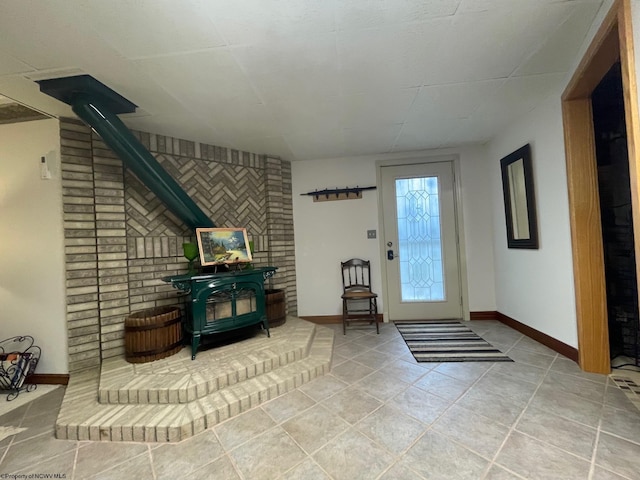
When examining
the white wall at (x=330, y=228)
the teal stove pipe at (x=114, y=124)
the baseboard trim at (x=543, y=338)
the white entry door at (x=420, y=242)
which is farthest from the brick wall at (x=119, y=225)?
the baseboard trim at (x=543, y=338)

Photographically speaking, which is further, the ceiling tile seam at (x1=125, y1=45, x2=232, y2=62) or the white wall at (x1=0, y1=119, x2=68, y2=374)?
the white wall at (x1=0, y1=119, x2=68, y2=374)

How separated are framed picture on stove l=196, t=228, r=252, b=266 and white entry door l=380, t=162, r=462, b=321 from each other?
188 cm

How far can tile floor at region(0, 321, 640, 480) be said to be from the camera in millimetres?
1218

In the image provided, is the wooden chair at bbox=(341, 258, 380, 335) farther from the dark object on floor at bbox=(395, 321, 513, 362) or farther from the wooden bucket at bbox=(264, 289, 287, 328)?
the wooden bucket at bbox=(264, 289, 287, 328)

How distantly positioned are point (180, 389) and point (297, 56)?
233 cm

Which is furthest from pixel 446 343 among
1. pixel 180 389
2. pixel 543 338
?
pixel 180 389

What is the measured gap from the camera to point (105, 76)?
1.71 m

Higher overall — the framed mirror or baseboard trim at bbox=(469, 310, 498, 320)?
the framed mirror

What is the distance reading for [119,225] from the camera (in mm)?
2316

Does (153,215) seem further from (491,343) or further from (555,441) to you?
(491,343)

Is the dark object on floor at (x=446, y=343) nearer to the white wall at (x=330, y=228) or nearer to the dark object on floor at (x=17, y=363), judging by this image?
the white wall at (x=330, y=228)

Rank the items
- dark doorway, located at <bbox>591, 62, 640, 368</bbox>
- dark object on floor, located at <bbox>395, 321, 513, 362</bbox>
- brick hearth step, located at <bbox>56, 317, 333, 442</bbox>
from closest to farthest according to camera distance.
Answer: brick hearth step, located at <bbox>56, 317, 333, 442</bbox>, dark doorway, located at <bbox>591, 62, 640, 368</bbox>, dark object on floor, located at <bbox>395, 321, 513, 362</bbox>

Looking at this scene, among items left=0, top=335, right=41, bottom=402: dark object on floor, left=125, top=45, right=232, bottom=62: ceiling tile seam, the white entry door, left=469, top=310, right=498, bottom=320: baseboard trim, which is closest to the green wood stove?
left=0, top=335, right=41, bottom=402: dark object on floor

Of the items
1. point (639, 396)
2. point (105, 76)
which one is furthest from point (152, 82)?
point (639, 396)
